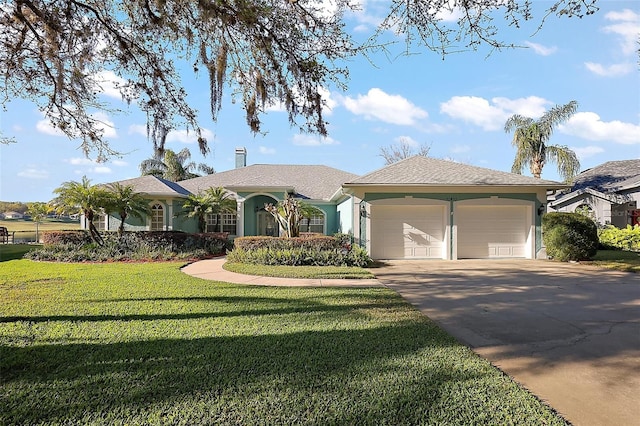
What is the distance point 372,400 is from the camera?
114 inches

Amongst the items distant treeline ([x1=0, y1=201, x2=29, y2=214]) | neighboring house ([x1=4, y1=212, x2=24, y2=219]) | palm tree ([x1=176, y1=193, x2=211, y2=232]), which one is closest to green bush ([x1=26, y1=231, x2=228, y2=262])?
palm tree ([x1=176, y1=193, x2=211, y2=232])

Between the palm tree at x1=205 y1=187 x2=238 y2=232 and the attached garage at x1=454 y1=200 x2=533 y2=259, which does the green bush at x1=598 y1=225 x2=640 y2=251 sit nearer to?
the attached garage at x1=454 y1=200 x2=533 y2=259

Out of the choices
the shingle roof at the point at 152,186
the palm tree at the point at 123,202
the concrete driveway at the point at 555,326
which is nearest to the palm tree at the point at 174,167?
the shingle roof at the point at 152,186

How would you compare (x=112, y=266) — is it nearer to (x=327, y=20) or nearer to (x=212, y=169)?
(x=327, y=20)

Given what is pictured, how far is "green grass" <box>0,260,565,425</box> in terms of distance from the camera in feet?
9.00

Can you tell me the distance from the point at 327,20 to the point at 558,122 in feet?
68.7

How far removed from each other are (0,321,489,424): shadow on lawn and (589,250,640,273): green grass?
10811mm

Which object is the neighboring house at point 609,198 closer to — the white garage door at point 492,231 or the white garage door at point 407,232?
the white garage door at point 492,231

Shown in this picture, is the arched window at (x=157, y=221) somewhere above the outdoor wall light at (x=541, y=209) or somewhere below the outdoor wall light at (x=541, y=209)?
below

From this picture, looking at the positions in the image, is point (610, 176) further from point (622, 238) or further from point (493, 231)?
point (493, 231)

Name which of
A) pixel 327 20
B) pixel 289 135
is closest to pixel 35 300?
pixel 289 135

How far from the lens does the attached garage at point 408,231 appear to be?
558 inches

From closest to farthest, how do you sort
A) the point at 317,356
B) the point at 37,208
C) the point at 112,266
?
the point at 317,356 → the point at 112,266 → the point at 37,208

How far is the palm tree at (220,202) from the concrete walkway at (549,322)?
701 centimetres
